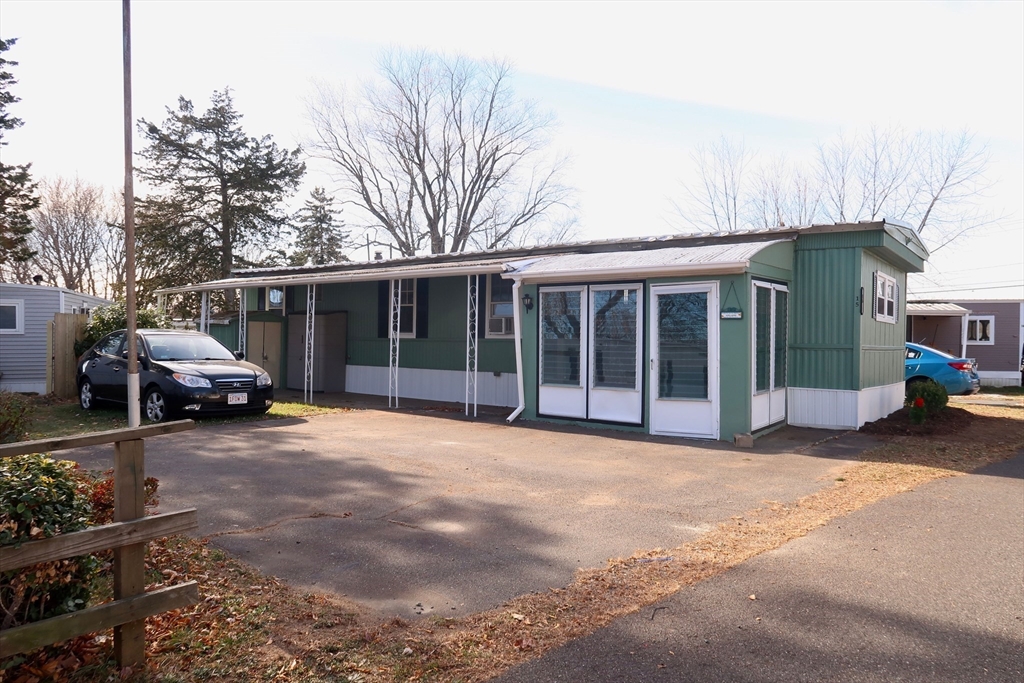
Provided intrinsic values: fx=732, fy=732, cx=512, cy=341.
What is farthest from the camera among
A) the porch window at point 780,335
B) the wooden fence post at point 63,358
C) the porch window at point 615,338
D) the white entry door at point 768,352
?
the wooden fence post at point 63,358

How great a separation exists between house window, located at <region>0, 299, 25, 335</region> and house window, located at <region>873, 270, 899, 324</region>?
2128cm

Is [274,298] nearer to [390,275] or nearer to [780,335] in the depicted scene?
[390,275]

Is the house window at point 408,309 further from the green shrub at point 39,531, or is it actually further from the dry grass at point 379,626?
the green shrub at point 39,531

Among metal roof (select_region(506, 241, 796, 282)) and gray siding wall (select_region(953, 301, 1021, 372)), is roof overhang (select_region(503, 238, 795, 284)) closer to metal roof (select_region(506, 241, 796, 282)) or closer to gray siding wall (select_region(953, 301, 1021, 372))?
metal roof (select_region(506, 241, 796, 282))

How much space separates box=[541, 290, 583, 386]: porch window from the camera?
39.1ft

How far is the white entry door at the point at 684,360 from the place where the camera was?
10.6 m

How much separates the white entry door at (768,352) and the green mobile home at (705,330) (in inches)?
1.2

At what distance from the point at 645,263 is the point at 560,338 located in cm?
196

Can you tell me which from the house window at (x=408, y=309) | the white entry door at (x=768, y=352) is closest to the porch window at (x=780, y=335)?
the white entry door at (x=768, y=352)

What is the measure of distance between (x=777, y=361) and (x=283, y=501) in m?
8.34

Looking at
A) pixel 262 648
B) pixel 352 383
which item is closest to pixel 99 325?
pixel 352 383

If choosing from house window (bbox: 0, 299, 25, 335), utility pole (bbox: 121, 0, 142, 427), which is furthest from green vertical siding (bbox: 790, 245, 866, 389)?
house window (bbox: 0, 299, 25, 335)

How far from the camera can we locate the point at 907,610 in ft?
13.9

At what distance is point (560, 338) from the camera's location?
477 inches
